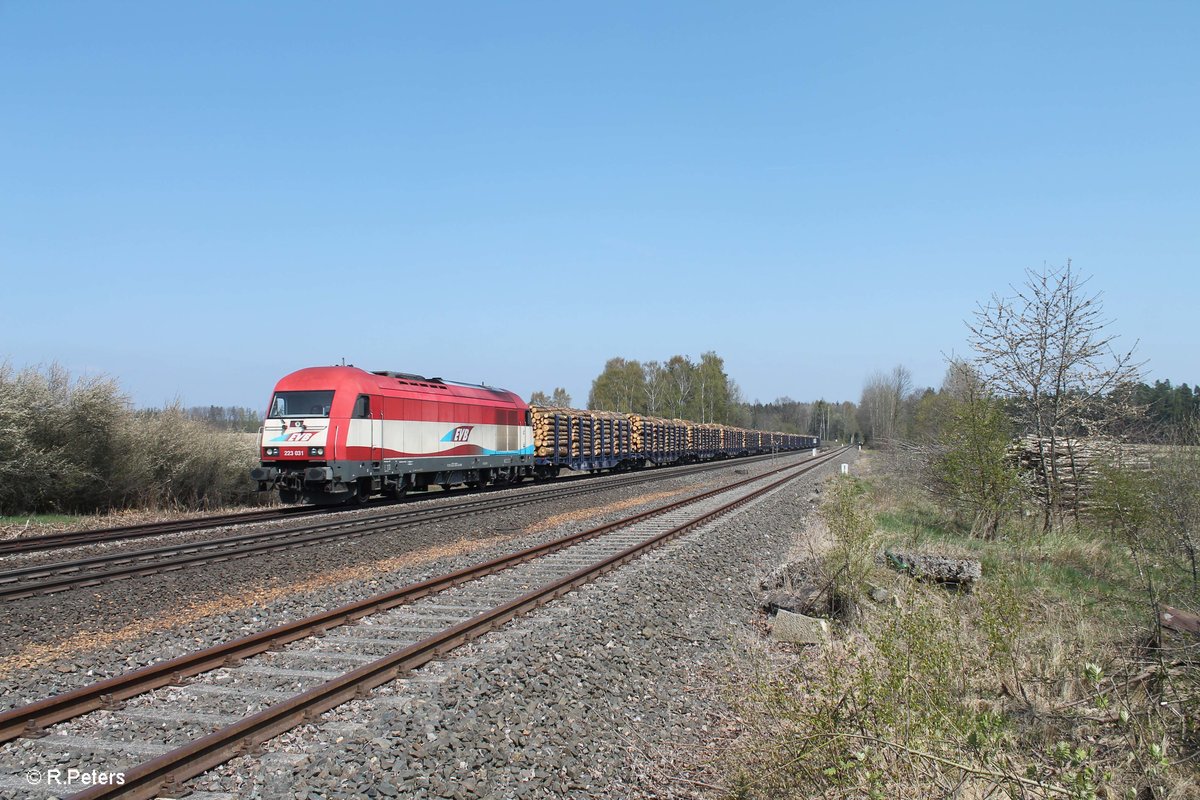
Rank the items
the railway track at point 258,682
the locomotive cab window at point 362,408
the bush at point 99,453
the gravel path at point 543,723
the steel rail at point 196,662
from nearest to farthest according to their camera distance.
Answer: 1. the gravel path at point 543,723
2. the railway track at point 258,682
3. the steel rail at point 196,662
4. the bush at point 99,453
5. the locomotive cab window at point 362,408

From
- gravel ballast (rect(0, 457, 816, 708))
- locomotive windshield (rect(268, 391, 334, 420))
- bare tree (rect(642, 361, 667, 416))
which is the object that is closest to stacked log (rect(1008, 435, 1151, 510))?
gravel ballast (rect(0, 457, 816, 708))

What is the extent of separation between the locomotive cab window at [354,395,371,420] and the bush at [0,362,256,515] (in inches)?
225

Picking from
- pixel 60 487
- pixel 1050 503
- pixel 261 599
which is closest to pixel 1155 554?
pixel 1050 503

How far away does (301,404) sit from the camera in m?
18.4

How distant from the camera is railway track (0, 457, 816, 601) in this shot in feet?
30.3

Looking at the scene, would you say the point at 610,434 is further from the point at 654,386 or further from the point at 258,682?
the point at 654,386

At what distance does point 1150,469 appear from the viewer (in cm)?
1062

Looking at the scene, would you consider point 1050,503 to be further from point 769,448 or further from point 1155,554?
point 769,448

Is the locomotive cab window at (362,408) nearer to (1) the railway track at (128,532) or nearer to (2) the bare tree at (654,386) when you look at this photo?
(1) the railway track at (128,532)

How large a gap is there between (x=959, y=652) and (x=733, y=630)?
2713mm

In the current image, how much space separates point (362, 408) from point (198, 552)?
708 cm

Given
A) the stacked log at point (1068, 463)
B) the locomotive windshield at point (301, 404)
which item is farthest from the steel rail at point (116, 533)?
the stacked log at point (1068, 463)

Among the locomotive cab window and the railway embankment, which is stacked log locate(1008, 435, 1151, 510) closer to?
the railway embankment

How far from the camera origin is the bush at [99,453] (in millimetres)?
16391
